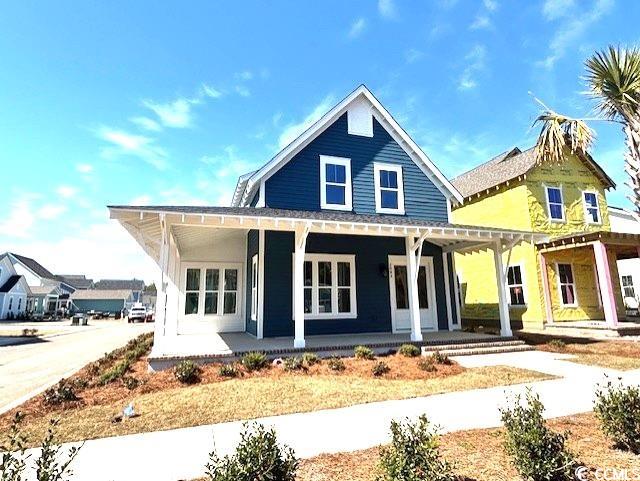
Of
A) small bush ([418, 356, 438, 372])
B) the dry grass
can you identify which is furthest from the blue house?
the dry grass

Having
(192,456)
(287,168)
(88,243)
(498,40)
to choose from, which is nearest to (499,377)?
(192,456)

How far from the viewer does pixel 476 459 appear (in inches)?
154

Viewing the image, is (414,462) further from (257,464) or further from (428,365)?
(428,365)

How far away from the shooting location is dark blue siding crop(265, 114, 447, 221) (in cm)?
1264

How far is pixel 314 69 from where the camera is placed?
13.2m

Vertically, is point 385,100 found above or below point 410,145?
above

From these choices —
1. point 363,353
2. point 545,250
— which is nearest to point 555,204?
point 545,250

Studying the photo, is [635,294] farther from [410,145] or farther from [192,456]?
[192,456]

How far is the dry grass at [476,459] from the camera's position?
11.7 feet

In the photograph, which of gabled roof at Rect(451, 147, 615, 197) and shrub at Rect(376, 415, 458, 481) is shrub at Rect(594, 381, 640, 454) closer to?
shrub at Rect(376, 415, 458, 481)

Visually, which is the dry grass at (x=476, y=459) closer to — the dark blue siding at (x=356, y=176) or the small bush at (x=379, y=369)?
the small bush at (x=379, y=369)

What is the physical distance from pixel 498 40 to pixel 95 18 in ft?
42.1

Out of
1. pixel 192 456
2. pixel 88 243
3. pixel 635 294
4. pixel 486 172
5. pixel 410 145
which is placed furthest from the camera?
pixel 88 243

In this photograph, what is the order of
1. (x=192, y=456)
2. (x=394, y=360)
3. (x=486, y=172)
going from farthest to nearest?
(x=486, y=172), (x=394, y=360), (x=192, y=456)
